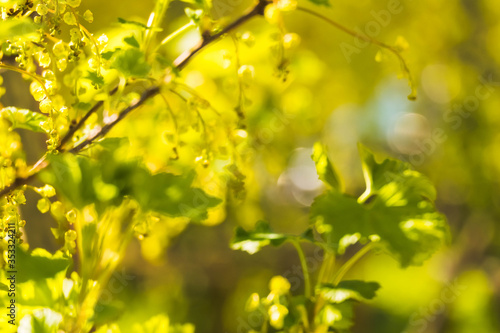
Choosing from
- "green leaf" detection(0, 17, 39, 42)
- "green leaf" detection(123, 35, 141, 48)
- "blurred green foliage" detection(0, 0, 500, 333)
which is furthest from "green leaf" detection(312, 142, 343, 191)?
"green leaf" detection(0, 17, 39, 42)

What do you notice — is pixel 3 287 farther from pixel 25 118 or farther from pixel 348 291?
pixel 348 291

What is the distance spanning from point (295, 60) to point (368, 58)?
5.19 ft

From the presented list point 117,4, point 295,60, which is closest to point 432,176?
point 117,4

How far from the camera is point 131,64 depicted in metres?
0.53

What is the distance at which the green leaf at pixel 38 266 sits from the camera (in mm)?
540

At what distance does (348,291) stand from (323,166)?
14cm

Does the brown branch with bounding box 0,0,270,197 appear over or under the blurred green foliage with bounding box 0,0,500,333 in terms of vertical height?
over

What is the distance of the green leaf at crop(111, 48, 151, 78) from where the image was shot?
0.53 m

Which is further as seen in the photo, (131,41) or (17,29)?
(131,41)

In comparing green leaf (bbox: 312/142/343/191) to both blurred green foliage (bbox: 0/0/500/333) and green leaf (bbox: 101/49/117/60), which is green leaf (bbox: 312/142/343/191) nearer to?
blurred green foliage (bbox: 0/0/500/333)

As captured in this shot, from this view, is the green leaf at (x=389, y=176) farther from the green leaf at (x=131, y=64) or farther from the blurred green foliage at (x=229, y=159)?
the green leaf at (x=131, y=64)

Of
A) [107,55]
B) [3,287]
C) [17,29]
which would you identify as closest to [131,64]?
[107,55]

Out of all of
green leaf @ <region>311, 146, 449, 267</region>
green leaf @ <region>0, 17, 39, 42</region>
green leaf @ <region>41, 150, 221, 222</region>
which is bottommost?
green leaf @ <region>311, 146, 449, 267</region>

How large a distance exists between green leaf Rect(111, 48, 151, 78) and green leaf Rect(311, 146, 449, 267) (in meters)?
0.22
